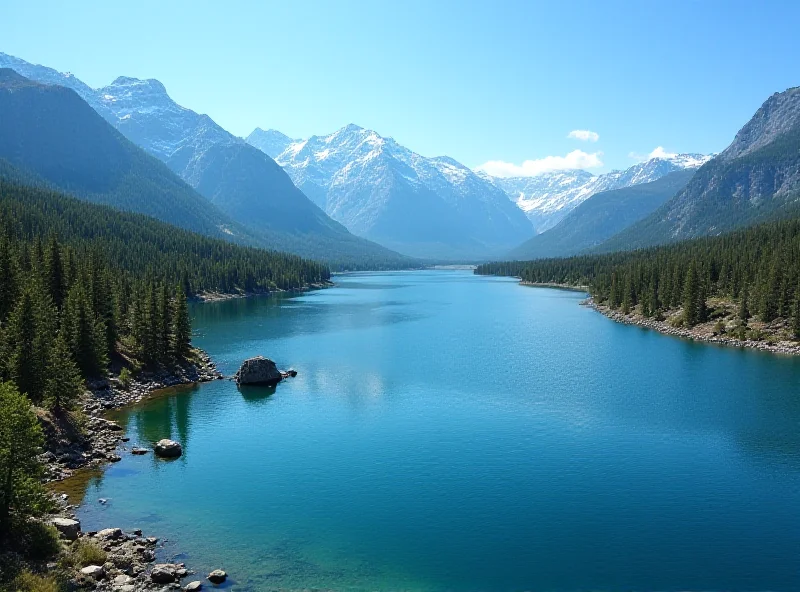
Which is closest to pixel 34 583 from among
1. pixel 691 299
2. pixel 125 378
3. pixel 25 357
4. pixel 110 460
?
pixel 110 460

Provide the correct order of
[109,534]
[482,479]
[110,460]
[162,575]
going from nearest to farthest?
[162,575], [109,534], [482,479], [110,460]

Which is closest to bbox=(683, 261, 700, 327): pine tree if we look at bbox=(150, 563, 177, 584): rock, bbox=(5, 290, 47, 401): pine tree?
bbox=(5, 290, 47, 401): pine tree

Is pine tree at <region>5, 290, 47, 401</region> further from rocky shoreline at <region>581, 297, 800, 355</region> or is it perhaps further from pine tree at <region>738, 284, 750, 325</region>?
pine tree at <region>738, 284, 750, 325</region>

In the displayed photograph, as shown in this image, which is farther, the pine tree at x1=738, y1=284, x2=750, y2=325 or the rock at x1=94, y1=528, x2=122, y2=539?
the pine tree at x1=738, y1=284, x2=750, y2=325

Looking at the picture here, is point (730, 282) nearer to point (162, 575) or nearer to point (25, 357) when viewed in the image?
point (25, 357)

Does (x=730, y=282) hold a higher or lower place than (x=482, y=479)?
higher

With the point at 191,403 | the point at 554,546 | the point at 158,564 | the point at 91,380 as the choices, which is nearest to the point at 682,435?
the point at 554,546
